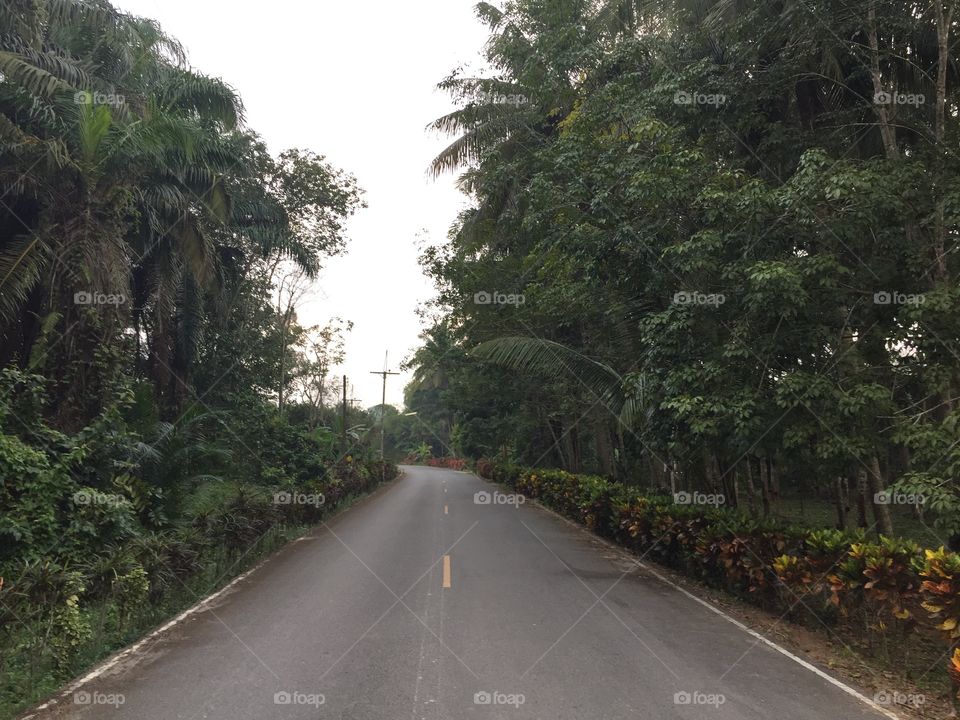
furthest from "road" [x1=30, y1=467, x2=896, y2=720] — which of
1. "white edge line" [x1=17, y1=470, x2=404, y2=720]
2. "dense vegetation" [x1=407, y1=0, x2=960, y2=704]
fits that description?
"dense vegetation" [x1=407, y1=0, x2=960, y2=704]

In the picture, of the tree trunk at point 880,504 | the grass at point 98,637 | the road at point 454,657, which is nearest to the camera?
the road at point 454,657

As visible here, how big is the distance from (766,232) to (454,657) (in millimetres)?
6655

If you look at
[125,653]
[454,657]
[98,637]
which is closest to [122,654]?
[125,653]

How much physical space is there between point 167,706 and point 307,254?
2125 centimetres

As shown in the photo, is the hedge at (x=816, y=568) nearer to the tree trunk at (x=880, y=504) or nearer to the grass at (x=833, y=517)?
the tree trunk at (x=880, y=504)

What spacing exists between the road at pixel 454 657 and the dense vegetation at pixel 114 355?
922mm

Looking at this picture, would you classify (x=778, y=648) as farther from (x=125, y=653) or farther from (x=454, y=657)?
(x=125, y=653)

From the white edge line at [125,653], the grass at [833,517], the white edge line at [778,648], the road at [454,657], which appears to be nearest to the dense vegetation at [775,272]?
the white edge line at [778,648]

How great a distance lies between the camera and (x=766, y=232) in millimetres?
8812

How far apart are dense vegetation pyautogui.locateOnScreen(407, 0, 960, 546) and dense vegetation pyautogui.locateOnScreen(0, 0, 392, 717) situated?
676 cm

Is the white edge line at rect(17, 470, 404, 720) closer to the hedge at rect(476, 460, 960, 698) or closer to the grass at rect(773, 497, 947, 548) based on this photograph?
the hedge at rect(476, 460, 960, 698)

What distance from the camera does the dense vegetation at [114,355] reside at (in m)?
7.53

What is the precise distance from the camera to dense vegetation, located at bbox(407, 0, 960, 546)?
8039 millimetres

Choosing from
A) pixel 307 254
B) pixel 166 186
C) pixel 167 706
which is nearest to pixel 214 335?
pixel 307 254
